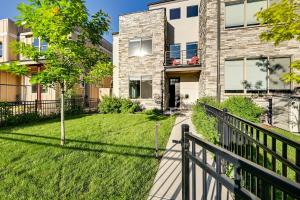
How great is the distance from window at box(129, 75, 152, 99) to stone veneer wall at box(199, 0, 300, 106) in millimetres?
5236

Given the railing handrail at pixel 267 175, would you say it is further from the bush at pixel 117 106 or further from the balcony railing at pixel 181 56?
the balcony railing at pixel 181 56

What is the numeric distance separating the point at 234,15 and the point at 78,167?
12341 mm

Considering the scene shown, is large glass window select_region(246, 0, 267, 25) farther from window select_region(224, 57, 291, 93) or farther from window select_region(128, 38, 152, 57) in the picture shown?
window select_region(128, 38, 152, 57)

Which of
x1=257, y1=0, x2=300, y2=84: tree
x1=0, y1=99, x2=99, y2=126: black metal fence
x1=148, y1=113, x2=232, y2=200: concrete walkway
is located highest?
x1=257, y1=0, x2=300, y2=84: tree

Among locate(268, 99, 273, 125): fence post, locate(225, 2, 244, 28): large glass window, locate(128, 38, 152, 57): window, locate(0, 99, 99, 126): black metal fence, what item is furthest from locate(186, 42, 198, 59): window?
locate(0, 99, 99, 126): black metal fence

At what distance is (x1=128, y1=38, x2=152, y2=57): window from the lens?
1705 centimetres

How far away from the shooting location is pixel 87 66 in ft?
24.8

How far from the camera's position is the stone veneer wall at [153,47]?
16.6 meters

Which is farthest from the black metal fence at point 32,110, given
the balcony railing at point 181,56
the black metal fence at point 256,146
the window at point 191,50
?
the black metal fence at point 256,146

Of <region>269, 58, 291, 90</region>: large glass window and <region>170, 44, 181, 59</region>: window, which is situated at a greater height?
<region>170, 44, 181, 59</region>: window

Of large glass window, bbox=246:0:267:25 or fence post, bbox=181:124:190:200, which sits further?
large glass window, bbox=246:0:267:25

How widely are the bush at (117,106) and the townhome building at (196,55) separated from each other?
1.27 metres

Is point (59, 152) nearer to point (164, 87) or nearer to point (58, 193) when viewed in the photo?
point (58, 193)

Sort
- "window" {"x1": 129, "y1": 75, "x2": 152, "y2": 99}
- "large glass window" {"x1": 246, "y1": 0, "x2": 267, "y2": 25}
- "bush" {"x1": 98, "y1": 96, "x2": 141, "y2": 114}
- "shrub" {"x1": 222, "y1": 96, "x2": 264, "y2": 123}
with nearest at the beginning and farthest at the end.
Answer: "shrub" {"x1": 222, "y1": 96, "x2": 264, "y2": 123}, "large glass window" {"x1": 246, "y1": 0, "x2": 267, "y2": 25}, "bush" {"x1": 98, "y1": 96, "x2": 141, "y2": 114}, "window" {"x1": 129, "y1": 75, "x2": 152, "y2": 99}
